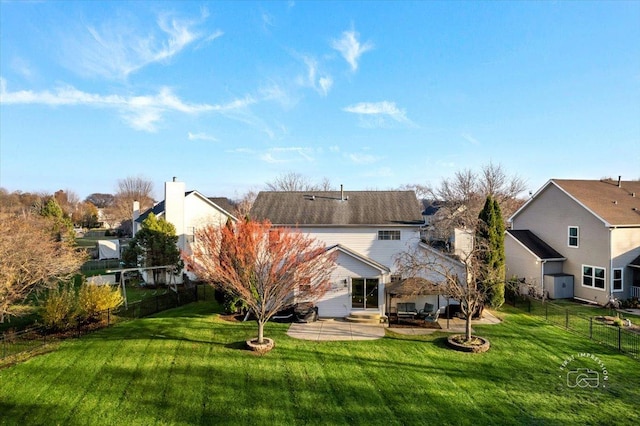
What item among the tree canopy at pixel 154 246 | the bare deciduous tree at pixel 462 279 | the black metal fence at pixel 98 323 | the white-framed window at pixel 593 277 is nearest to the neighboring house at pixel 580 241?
the white-framed window at pixel 593 277

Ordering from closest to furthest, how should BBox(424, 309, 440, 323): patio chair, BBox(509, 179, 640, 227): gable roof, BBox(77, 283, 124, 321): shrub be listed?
BBox(77, 283, 124, 321): shrub, BBox(424, 309, 440, 323): patio chair, BBox(509, 179, 640, 227): gable roof

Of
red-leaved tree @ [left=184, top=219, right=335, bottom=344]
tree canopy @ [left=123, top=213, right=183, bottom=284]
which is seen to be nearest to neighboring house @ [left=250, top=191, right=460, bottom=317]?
red-leaved tree @ [left=184, top=219, right=335, bottom=344]

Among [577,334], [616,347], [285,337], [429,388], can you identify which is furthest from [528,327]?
[285,337]

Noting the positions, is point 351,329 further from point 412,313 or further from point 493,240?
point 493,240

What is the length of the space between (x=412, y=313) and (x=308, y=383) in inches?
337

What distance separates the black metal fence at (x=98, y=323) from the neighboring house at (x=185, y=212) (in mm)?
6750

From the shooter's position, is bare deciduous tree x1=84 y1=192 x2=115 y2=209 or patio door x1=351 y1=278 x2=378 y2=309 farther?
bare deciduous tree x1=84 y1=192 x2=115 y2=209

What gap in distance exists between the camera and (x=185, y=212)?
98.6 feet

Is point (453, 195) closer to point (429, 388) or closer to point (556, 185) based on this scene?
point (556, 185)

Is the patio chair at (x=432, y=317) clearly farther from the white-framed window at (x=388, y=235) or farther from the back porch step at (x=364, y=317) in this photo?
the white-framed window at (x=388, y=235)

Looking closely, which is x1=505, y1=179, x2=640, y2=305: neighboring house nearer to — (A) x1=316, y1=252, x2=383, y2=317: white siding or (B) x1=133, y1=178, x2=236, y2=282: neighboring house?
(A) x1=316, y1=252, x2=383, y2=317: white siding

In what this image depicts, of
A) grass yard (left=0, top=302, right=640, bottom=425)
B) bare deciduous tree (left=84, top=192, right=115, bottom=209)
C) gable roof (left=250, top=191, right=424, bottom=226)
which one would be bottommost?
grass yard (left=0, top=302, right=640, bottom=425)

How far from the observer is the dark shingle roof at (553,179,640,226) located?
70.3 ft

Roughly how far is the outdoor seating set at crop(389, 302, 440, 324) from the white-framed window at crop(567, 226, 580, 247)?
11.7 m
